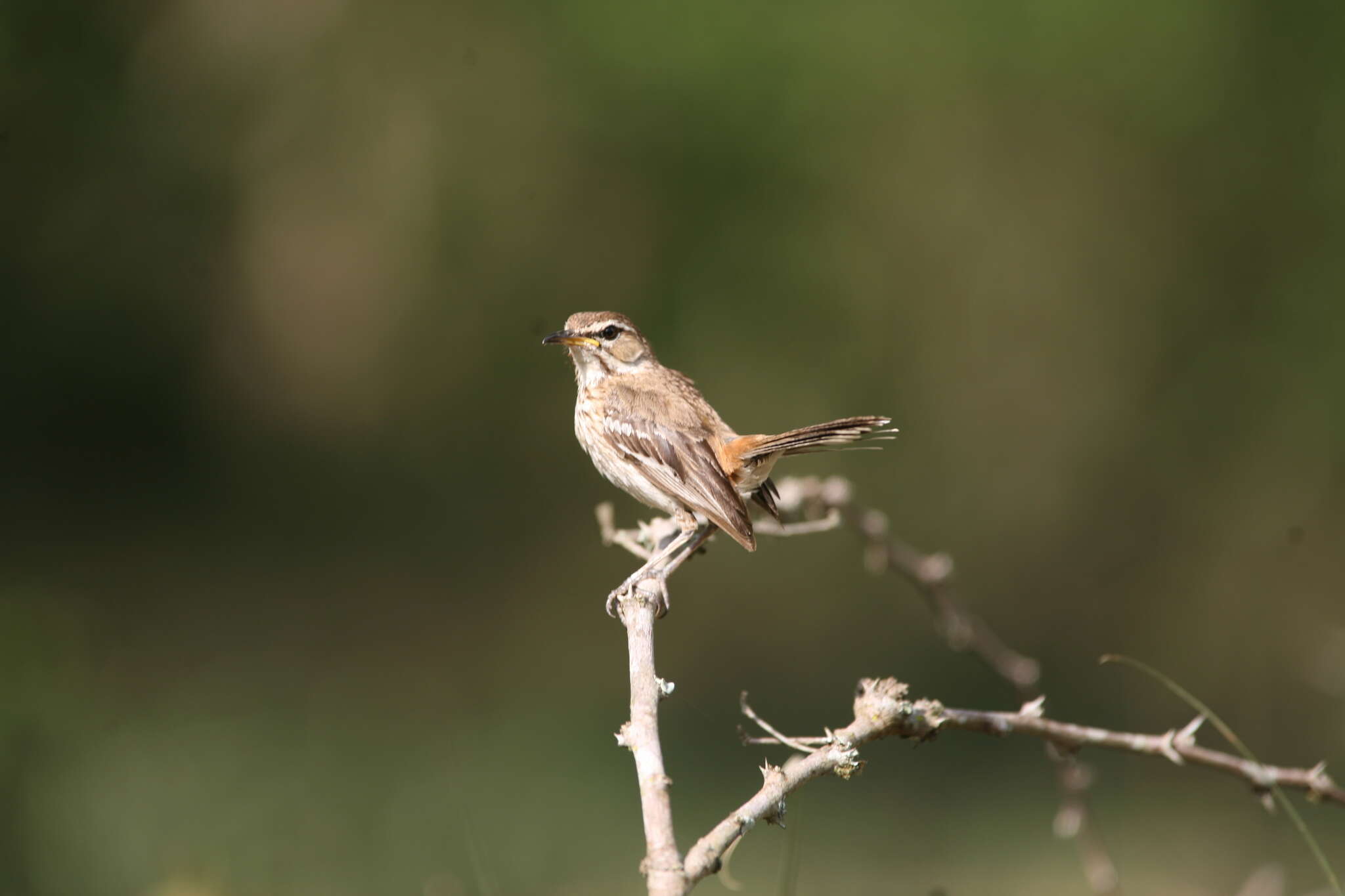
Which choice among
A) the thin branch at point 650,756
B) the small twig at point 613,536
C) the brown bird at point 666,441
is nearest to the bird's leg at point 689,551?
the brown bird at point 666,441

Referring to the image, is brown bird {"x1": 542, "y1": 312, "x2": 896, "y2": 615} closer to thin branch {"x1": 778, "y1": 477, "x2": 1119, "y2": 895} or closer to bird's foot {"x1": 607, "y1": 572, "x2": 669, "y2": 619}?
bird's foot {"x1": 607, "y1": 572, "x2": 669, "y2": 619}

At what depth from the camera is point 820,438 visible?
342 centimetres

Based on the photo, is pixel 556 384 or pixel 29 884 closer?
pixel 29 884

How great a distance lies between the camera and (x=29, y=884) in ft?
11.9

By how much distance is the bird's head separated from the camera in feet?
13.3

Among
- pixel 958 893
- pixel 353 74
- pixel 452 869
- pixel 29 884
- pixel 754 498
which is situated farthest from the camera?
pixel 353 74

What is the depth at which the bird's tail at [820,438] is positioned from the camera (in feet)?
10.8

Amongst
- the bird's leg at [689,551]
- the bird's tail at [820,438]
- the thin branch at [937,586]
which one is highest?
the bird's tail at [820,438]

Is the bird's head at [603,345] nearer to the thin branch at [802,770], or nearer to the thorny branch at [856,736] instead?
the thorny branch at [856,736]

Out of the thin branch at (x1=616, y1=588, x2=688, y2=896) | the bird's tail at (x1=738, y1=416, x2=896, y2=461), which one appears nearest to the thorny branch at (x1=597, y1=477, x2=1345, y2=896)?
the thin branch at (x1=616, y1=588, x2=688, y2=896)

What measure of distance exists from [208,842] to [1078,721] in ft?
13.8

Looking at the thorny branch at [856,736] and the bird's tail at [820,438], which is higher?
the bird's tail at [820,438]

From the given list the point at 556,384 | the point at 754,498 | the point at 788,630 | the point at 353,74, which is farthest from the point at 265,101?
the point at 754,498

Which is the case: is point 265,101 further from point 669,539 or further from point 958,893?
point 958,893
